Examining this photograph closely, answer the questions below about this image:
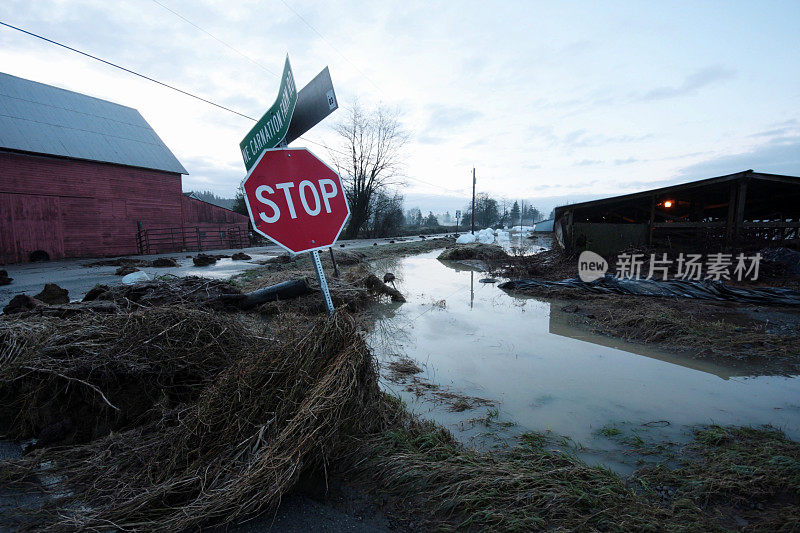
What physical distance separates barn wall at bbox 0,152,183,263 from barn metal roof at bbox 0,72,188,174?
0.66 meters

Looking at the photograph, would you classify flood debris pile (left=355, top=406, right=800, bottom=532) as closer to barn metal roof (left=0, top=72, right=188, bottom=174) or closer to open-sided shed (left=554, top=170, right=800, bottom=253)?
open-sided shed (left=554, top=170, right=800, bottom=253)

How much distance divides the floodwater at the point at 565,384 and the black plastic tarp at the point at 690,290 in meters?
2.98

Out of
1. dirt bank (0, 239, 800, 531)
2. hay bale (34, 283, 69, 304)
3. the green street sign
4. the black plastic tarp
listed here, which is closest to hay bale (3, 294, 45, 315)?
hay bale (34, 283, 69, 304)

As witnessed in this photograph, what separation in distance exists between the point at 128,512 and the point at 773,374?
6125mm

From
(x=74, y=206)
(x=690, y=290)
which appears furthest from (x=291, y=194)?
(x=74, y=206)

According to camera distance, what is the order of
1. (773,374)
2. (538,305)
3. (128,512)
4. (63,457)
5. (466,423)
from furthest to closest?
(538,305), (773,374), (466,423), (63,457), (128,512)

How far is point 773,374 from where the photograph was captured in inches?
159

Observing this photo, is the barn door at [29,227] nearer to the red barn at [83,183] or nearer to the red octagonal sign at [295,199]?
the red barn at [83,183]

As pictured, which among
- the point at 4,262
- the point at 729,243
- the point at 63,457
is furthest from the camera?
the point at 4,262

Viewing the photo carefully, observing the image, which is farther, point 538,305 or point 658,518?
point 538,305

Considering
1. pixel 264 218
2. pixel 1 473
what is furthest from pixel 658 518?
pixel 1 473

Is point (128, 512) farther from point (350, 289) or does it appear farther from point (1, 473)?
point (350, 289)

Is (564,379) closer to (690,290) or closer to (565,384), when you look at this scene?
(565,384)

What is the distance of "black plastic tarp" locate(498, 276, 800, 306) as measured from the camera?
7.34 meters
